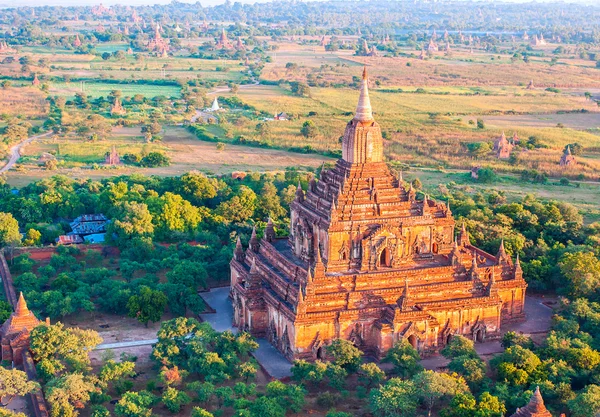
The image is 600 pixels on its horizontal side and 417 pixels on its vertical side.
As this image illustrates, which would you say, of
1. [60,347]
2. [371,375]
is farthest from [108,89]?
[371,375]

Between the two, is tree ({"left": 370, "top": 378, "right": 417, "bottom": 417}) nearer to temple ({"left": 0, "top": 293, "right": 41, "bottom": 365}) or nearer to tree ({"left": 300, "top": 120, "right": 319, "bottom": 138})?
temple ({"left": 0, "top": 293, "right": 41, "bottom": 365})

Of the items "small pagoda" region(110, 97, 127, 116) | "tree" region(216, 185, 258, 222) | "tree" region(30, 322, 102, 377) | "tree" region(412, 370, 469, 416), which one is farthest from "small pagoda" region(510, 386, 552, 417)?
"small pagoda" region(110, 97, 127, 116)

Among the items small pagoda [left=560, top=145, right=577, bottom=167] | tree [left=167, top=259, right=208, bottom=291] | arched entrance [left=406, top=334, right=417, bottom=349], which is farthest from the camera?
small pagoda [left=560, top=145, right=577, bottom=167]

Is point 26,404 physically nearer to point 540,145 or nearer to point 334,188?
point 334,188

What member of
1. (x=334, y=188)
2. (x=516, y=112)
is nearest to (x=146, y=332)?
(x=334, y=188)

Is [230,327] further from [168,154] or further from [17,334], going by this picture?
[168,154]

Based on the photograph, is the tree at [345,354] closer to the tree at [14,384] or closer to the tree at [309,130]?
the tree at [14,384]

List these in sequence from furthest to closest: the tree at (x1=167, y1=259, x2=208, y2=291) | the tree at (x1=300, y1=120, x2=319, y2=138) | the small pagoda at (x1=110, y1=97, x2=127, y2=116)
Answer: the small pagoda at (x1=110, y1=97, x2=127, y2=116), the tree at (x1=300, y1=120, x2=319, y2=138), the tree at (x1=167, y1=259, x2=208, y2=291)

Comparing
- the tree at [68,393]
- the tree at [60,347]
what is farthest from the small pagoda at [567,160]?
the tree at [68,393]
